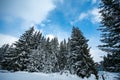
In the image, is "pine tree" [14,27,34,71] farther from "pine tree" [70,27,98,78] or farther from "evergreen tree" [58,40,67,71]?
"evergreen tree" [58,40,67,71]

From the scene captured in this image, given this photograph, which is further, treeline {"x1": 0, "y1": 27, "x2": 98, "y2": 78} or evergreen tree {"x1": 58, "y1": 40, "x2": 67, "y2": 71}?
evergreen tree {"x1": 58, "y1": 40, "x2": 67, "y2": 71}

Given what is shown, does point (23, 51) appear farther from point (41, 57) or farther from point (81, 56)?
point (81, 56)

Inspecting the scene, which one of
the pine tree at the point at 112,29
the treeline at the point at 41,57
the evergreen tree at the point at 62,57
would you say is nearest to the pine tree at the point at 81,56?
the treeline at the point at 41,57

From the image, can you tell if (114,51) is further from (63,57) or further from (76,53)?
(63,57)

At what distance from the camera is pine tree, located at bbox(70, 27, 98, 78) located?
24327 mm

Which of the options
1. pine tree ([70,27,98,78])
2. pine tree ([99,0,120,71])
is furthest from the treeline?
pine tree ([99,0,120,71])

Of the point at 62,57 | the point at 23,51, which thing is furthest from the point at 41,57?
the point at 62,57

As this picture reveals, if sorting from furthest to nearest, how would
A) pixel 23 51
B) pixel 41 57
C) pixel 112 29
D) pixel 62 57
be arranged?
pixel 62 57 → pixel 41 57 → pixel 23 51 → pixel 112 29

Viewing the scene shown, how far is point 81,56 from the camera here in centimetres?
2600

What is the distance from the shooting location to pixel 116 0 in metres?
13.2

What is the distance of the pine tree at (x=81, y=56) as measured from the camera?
24.3 meters

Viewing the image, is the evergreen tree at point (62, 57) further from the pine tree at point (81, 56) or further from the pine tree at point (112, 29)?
the pine tree at point (112, 29)

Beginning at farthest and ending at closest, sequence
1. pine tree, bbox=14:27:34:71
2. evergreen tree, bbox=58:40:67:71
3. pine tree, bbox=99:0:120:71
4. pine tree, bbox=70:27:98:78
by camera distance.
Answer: evergreen tree, bbox=58:40:67:71, pine tree, bbox=14:27:34:71, pine tree, bbox=70:27:98:78, pine tree, bbox=99:0:120:71

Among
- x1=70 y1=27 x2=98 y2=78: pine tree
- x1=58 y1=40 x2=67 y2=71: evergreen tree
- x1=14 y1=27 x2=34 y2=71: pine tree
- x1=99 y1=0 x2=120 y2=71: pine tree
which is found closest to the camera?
x1=99 y1=0 x2=120 y2=71: pine tree
